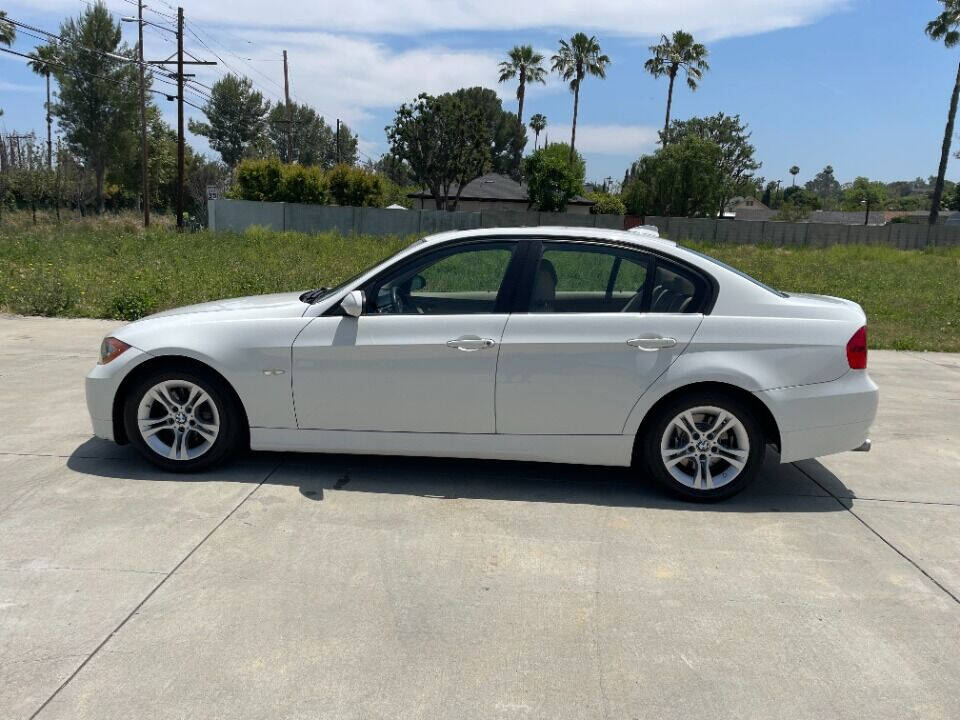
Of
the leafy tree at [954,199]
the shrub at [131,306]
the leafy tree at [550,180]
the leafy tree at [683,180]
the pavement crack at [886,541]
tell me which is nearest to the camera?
the pavement crack at [886,541]

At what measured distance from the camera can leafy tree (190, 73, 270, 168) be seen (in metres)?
76.9

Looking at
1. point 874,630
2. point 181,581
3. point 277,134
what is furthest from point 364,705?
point 277,134

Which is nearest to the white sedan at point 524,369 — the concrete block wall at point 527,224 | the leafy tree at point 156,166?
the concrete block wall at point 527,224

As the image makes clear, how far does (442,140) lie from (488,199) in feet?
27.0

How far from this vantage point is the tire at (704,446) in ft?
14.8

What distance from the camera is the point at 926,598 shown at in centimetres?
357

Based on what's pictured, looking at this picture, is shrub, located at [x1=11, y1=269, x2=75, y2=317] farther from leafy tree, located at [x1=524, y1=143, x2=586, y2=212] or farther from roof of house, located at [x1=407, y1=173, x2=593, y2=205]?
roof of house, located at [x1=407, y1=173, x2=593, y2=205]

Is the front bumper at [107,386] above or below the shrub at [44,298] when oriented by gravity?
above

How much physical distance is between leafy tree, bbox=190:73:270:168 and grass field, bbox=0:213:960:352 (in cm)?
5469

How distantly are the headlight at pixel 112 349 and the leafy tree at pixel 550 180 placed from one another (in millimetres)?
46257

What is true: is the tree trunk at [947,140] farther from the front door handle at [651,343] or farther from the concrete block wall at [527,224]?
the front door handle at [651,343]

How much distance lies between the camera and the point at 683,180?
5131 cm

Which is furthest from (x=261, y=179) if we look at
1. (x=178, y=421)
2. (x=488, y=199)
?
(x=178, y=421)

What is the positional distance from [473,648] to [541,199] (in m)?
48.7
